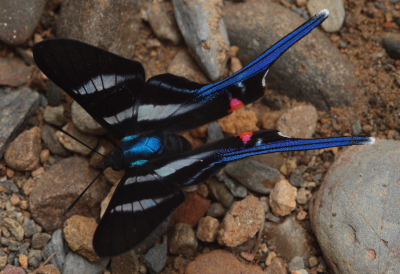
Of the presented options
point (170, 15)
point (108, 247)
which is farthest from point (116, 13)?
point (108, 247)

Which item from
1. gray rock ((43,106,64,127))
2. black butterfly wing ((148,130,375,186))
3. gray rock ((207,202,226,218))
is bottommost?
gray rock ((207,202,226,218))

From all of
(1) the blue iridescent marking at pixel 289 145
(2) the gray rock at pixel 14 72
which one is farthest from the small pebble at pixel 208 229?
(2) the gray rock at pixel 14 72

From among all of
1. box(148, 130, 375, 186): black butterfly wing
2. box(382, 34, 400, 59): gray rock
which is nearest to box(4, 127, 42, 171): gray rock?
box(148, 130, 375, 186): black butterfly wing

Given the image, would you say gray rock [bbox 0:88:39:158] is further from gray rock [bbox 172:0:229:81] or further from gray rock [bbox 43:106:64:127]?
gray rock [bbox 172:0:229:81]

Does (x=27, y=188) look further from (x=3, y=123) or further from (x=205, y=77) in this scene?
(x=205, y=77)

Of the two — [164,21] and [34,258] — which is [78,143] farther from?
[164,21]

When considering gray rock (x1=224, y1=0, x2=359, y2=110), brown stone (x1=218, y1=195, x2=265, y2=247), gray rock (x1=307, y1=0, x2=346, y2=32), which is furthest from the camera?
gray rock (x1=307, y1=0, x2=346, y2=32)

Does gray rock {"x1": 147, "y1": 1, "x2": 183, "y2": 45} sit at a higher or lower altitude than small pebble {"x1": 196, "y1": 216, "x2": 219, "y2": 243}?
higher
